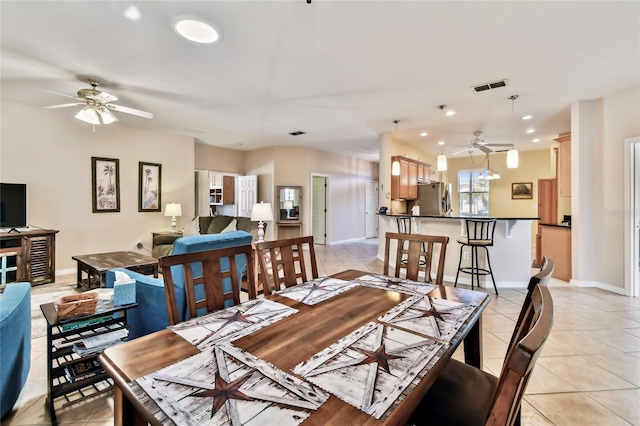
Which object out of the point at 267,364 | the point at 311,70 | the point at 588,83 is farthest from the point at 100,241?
the point at 588,83

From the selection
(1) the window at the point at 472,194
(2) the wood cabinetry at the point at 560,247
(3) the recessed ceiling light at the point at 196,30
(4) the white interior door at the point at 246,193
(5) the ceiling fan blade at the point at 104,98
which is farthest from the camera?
(1) the window at the point at 472,194

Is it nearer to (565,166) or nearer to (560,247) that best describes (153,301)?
(560,247)

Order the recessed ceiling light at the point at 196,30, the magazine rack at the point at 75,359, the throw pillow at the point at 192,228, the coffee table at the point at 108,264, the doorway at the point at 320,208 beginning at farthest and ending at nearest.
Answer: the doorway at the point at 320,208 → the throw pillow at the point at 192,228 → the coffee table at the point at 108,264 → the recessed ceiling light at the point at 196,30 → the magazine rack at the point at 75,359

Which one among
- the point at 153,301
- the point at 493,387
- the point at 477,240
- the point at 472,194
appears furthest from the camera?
the point at 472,194

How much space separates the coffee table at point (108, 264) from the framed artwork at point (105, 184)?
63.7 inches

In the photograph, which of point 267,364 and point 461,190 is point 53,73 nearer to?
point 267,364

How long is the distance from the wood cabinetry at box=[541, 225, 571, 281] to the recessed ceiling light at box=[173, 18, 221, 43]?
531 cm

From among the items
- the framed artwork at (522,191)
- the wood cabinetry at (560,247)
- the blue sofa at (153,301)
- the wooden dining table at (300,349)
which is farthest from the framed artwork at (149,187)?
the framed artwork at (522,191)

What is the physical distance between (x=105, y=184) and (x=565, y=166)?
7.97 metres

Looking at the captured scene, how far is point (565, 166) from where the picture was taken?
4.68 metres

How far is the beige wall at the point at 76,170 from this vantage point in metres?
4.29

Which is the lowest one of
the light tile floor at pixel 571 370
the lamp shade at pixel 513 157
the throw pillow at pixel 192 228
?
the light tile floor at pixel 571 370

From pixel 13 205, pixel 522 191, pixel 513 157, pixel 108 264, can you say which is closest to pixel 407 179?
pixel 513 157

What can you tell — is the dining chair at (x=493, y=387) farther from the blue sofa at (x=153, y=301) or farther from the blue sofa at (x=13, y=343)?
the blue sofa at (x=13, y=343)
